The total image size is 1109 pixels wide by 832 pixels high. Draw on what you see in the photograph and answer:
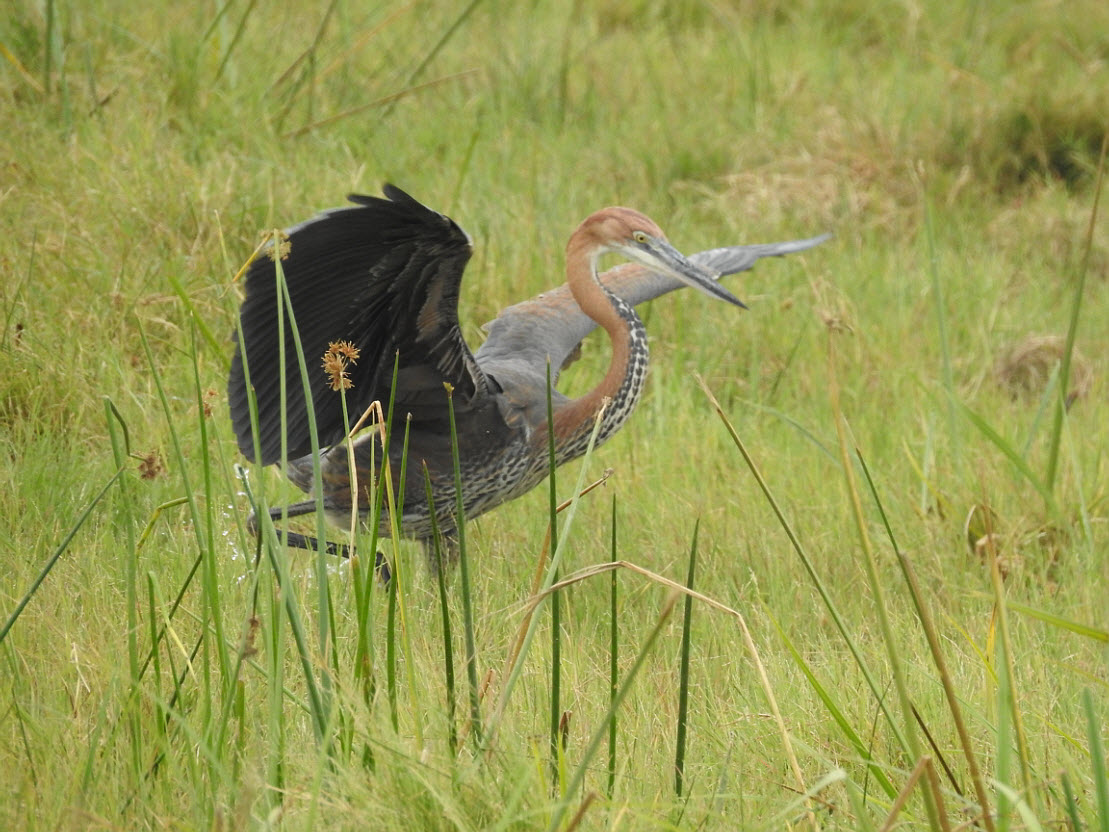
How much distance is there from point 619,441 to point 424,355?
1.07 metres

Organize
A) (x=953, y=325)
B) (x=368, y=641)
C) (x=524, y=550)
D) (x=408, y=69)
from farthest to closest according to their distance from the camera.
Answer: (x=408, y=69) < (x=953, y=325) < (x=524, y=550) < (x=368, y=641)

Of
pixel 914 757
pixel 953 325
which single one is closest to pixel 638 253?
pixel 953 325

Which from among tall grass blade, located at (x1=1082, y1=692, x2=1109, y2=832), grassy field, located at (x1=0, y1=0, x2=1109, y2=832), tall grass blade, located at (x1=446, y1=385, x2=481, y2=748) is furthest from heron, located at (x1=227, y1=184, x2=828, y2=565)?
tall grass blade, located at (x1=1082, y1=692, x2=1109, y2=832)

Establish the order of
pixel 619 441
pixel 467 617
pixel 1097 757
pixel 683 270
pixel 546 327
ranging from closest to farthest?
1. pixel 1097 757
2. pixel 467 617
3. pixel 683 270
4. pixel 546 327
5. pixel 619 441

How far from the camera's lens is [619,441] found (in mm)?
4055

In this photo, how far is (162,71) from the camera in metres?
5.01

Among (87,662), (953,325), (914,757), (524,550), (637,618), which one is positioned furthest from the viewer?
(953,325)

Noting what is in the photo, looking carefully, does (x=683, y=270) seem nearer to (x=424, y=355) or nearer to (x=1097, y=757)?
(x=424, y=355)

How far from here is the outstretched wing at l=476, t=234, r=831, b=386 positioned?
3.65m

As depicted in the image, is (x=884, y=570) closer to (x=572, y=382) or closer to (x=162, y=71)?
(x=572, y=382)

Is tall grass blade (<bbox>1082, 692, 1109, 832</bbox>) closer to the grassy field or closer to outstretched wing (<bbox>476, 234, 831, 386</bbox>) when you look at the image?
the grassy field

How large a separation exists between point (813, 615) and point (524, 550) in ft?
2.44

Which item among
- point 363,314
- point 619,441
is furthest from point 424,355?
point 619,441

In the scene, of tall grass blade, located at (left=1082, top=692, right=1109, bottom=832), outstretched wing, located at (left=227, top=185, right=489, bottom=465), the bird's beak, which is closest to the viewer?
tall grass blade, located at (left=1082, top=692, right=1109, bottom=832)
